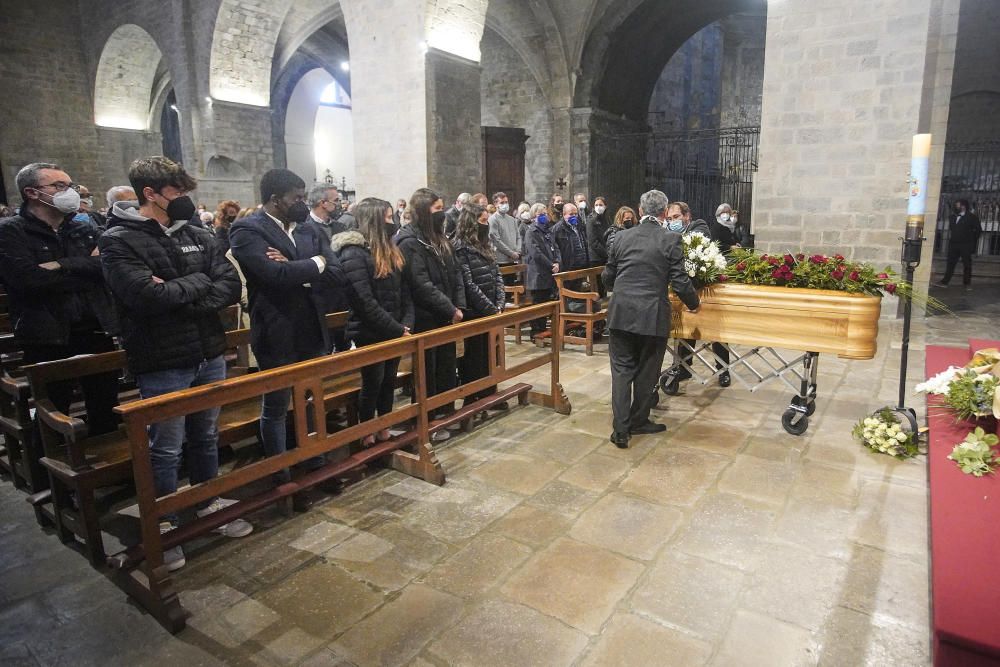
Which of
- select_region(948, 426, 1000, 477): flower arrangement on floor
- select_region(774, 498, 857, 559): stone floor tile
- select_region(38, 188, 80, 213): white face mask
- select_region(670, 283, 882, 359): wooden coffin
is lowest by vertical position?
select_region(774, 498, 857, 559): stone floor tile

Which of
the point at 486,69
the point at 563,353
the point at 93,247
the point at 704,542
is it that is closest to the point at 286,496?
the point at 704,542

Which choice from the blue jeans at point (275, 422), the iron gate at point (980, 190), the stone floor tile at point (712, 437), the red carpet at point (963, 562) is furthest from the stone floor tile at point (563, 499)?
the iron gate at point (980, 190)

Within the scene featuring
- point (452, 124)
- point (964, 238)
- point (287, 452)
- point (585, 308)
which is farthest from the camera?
point (964, 238)

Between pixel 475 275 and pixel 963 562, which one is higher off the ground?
pixel 475 275

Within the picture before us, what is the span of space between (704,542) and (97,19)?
20.2 m

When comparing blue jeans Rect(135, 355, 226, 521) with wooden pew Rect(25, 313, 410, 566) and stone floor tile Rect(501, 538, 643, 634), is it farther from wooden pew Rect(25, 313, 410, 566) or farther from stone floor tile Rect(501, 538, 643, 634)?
stone floor tile Rect(501, 538, 643, 634)

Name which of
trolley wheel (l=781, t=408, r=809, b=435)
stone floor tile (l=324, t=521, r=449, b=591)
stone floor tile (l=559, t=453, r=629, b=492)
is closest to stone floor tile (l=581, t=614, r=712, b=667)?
stone floor tile (l=324, t=521, r=449, b=591)

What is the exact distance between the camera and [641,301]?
398cm

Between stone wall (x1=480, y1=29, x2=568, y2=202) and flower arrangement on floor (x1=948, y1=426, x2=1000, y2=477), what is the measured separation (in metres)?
13.0

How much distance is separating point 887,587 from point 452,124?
31.5 feet

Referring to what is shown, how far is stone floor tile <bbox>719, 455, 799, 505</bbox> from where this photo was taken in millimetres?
3457

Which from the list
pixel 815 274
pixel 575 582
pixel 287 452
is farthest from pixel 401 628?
pixel 815 274

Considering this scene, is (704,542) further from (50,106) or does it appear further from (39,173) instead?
(50,106)

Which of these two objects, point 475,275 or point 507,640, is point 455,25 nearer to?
point 475,275
